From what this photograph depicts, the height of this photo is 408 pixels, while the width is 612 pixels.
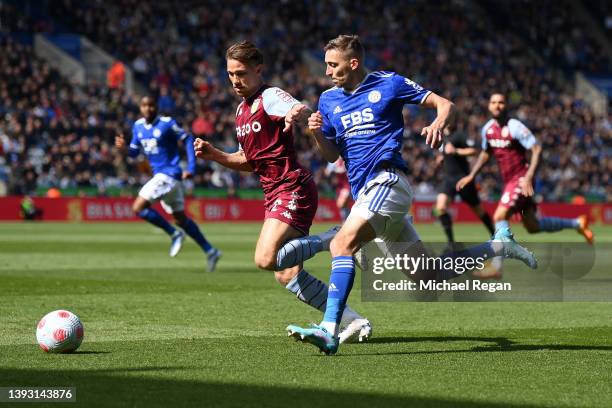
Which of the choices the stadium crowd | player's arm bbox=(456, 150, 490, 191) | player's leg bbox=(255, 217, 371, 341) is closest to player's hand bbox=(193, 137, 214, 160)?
player's leg bbox=(255, 217, 371, 341)

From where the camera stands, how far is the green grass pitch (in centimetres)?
607

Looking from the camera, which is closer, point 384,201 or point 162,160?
point 384,201

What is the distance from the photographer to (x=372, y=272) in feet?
34.9

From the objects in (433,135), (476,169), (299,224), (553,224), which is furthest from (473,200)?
(433,135)

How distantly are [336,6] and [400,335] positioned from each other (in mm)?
41226

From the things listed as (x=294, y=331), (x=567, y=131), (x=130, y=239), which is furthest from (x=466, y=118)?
(x=294, y=331)

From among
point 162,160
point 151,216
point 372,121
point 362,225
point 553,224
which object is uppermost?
point 372,121

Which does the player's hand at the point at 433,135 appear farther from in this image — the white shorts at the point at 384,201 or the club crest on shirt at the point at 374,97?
the club crest on shirt at the point at 374,97

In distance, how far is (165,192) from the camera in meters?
16.9

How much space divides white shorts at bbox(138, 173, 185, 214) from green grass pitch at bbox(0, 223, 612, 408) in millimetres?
2113

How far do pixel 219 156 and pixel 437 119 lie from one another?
1.95m

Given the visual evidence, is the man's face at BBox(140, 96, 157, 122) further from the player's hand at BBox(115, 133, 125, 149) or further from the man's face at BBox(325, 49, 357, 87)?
the man's face at BBox(325, 49, 357, 87)

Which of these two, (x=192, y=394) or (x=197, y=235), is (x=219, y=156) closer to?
(x=192, y=394)

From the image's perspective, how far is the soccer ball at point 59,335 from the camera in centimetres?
761
